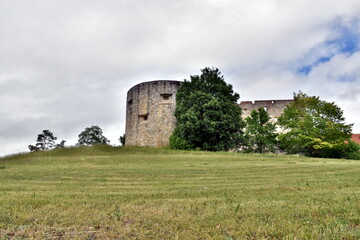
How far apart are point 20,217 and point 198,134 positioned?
22.0 metres

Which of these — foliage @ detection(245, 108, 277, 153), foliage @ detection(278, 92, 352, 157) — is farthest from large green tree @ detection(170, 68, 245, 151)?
foliage @ detection(278, 92, 352, 157)

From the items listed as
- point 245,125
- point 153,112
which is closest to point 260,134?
point 245,125

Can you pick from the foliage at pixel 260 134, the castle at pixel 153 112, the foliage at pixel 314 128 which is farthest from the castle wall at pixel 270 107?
the castle at pixel 153 112

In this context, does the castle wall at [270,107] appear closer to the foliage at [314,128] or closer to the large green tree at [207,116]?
the foliage at [314,128]

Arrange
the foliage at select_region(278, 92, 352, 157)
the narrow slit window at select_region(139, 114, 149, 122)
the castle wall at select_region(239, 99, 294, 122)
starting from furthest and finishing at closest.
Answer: the castle wall at select_region(239, 99, 294, 122), the narrow slit window at select_region(139, 114, 149, 122), the foliage at select_region(278, 92, 352, 157)

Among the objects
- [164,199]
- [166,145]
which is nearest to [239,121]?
[166,145]

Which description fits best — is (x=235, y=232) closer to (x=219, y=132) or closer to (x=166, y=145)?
(x=219, y=132)

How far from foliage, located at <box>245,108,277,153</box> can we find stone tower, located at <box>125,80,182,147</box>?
8.05 metres

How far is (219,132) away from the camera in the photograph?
2523 cm

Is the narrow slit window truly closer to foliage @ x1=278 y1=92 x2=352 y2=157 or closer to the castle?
the castle

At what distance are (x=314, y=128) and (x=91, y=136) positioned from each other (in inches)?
1384

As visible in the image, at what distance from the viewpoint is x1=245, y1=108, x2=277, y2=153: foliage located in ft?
99.2

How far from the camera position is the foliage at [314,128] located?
27906 mm

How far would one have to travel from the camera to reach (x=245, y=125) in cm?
2698
